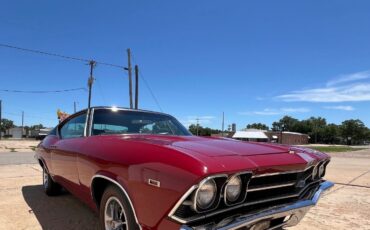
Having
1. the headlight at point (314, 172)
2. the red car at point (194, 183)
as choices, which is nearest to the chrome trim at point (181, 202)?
the red car at point (194, 183)

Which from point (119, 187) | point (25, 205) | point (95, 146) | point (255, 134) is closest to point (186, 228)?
point (119, 187)

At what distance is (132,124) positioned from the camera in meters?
4.56

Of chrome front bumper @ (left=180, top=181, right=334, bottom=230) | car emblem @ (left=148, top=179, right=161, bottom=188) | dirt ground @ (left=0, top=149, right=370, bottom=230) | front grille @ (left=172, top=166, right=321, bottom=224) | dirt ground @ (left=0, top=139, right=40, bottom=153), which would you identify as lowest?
dirt ground @ (left=0, top=139, right=40, bottom=153)

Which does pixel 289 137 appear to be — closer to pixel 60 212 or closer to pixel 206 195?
pixel 60 212

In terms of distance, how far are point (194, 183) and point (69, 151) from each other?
8.26 ft

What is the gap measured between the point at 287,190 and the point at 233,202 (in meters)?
0.73

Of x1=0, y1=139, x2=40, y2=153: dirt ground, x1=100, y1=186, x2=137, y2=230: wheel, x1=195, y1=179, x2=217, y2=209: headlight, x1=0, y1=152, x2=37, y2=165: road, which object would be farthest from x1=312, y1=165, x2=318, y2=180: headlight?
x1=0, y1=139, x2=40, y2=153: dirt ground

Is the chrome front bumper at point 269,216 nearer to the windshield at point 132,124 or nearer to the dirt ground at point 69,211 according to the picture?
the dirt ground at point 69,211

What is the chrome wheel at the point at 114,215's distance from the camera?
315 centimetres

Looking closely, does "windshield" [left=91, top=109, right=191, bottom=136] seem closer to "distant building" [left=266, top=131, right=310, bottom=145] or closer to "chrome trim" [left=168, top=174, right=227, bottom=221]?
"chrome trim" [left=168, top=174, right=227, bottom=221]

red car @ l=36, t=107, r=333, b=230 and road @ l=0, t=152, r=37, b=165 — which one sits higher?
red car @ l=36, t=107, r=333, b=230

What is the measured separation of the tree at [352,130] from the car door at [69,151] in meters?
137

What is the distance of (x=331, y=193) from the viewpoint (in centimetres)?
693

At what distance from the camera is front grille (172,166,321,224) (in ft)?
7.95
